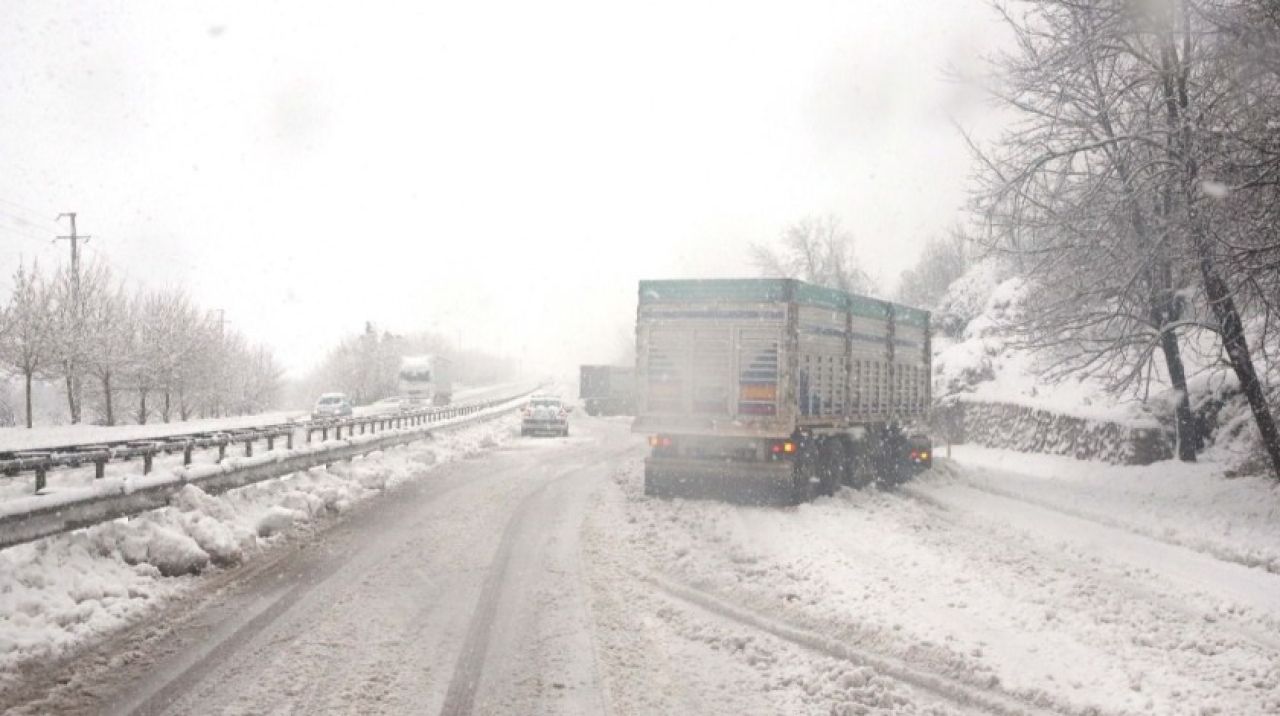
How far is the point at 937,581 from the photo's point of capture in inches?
323

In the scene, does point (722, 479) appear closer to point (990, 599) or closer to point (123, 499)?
point (990, 599)

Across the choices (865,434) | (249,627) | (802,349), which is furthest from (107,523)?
(865,434)

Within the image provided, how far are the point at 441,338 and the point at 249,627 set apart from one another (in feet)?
516

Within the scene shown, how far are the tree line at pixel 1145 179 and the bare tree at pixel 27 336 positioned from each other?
4312cm

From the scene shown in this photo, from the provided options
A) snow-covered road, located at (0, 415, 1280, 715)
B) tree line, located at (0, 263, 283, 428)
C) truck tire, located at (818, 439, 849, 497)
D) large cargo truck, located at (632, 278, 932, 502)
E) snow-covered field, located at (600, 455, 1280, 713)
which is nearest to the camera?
snow-covered road, located at (0, 415, 1280, 715)

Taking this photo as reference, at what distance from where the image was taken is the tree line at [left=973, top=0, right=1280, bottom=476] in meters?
9.41

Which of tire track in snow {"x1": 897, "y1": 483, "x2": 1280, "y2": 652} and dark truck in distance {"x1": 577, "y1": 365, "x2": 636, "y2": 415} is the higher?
dark truck in distance {"x1": 577, "y1": 365, "x2": 636, "y2": 415}

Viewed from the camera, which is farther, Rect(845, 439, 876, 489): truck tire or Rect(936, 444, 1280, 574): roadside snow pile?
Rect(845, 439, 876, 489): truck tire

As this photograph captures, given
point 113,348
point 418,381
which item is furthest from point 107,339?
point 418,381

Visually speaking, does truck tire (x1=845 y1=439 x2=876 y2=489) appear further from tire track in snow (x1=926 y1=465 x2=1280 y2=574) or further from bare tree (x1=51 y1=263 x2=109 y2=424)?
bare tree (x1=51 y1=263 x2=109 y2=424)

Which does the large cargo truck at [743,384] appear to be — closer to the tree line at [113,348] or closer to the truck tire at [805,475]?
the truck tire at [805,475]

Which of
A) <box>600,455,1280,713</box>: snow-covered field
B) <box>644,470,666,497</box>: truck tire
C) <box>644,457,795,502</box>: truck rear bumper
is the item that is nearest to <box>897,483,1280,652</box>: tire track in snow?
<box>600,455,1280,713</box>: snow-covered field

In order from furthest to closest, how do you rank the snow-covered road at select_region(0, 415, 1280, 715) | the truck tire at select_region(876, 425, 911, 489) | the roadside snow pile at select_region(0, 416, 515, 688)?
the truck tire at select_region(876, 425, 911, 489) < the roadside snow pile at select_region(0, 416, 515, 688) < the snow-covered road at select_region(0, 415, 1280, 715)

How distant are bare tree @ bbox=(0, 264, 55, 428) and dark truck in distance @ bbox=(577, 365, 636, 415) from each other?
3069 cm
